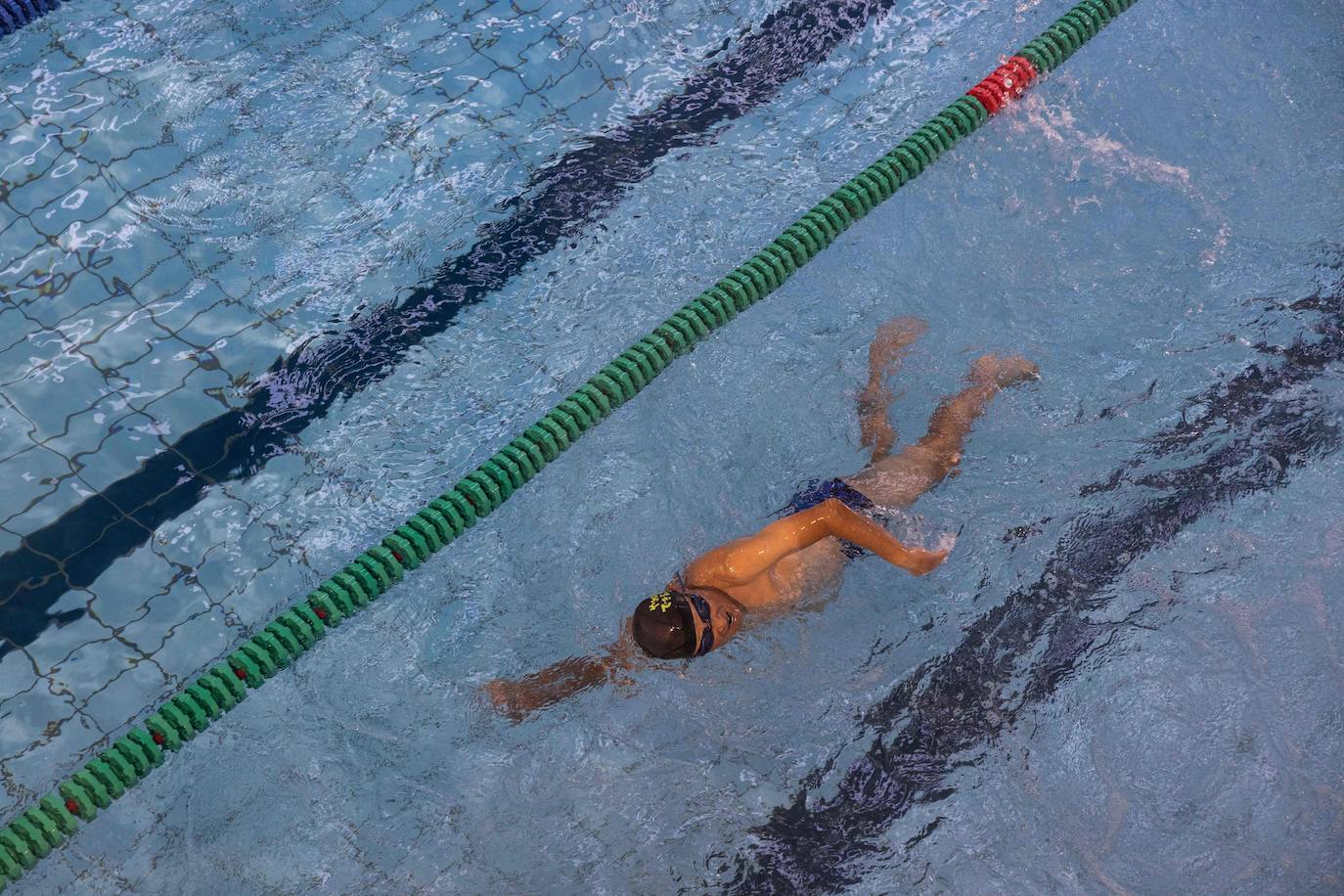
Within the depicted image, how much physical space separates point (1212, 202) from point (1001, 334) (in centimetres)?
115

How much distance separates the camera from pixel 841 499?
344 cm

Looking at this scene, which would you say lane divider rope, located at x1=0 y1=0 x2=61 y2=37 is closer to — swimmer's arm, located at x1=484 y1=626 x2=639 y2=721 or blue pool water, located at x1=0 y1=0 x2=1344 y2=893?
blue pool water, located at x1=0 y1=0 x2=1344 y2=893

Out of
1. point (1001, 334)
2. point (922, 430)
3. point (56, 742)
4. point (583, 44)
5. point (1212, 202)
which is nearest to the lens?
point (56, 742)

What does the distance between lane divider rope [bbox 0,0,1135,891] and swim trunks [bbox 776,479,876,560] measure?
0.69 metres

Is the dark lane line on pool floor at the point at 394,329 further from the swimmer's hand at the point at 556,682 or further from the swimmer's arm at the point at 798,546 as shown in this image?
the swimmer's arm at the point at 798,546

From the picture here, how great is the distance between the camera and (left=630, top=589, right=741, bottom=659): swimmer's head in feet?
9.72

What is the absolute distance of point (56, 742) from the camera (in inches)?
124

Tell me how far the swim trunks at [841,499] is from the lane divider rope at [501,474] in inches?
27.1

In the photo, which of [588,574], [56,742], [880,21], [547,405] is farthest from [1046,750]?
[880,21]

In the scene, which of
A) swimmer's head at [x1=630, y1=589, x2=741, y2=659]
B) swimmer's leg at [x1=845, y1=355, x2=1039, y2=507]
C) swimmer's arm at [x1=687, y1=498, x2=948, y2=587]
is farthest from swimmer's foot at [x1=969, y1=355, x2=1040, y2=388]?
swimmer's head at [x1=630, y1=589, x2=741, y2=659]

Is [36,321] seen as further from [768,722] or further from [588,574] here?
[768,722]

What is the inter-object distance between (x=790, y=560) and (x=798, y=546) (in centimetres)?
11

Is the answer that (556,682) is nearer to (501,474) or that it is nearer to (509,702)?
(509,702)

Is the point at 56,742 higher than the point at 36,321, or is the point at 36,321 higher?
the point at 36,321
